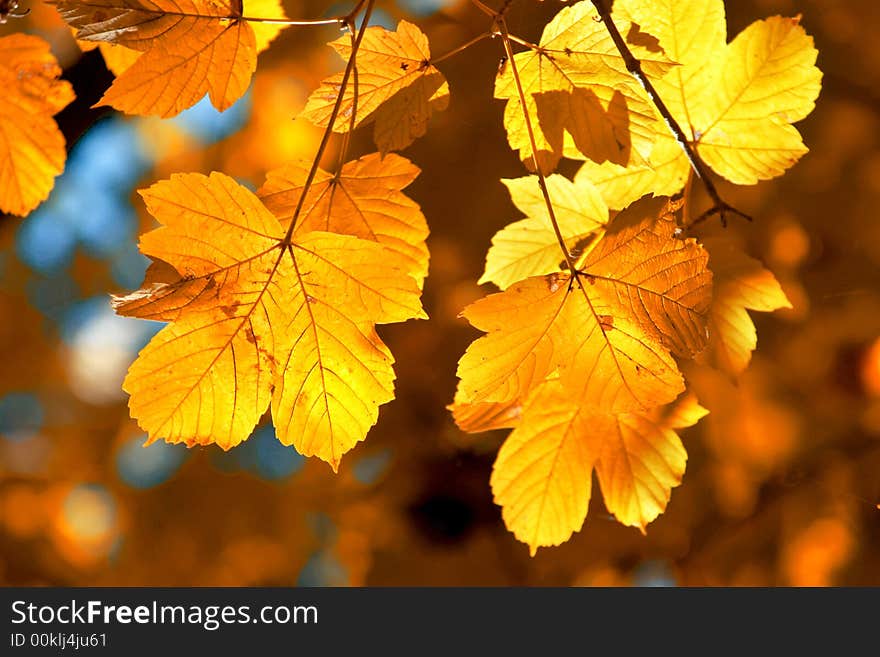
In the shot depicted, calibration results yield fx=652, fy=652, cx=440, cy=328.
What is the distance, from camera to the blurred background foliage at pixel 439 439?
2242 mm

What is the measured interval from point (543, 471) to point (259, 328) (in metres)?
0.38

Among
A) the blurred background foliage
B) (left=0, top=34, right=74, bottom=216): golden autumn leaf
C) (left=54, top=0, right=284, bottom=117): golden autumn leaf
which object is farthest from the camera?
the blurred background foliage

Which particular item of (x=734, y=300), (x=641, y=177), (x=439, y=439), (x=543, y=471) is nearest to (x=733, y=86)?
(x=641, y=177)

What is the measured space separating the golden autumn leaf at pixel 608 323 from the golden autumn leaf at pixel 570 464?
0.51 feet

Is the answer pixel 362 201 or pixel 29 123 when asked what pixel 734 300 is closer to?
pixel 362 201

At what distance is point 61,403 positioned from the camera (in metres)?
2.51

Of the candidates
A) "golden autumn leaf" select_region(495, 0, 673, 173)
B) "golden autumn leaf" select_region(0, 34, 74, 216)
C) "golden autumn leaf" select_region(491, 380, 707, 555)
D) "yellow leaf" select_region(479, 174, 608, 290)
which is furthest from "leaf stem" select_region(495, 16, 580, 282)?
"golden autumn leaf" select_region(0, 34, 74, 216)

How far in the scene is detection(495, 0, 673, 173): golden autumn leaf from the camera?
0.61m

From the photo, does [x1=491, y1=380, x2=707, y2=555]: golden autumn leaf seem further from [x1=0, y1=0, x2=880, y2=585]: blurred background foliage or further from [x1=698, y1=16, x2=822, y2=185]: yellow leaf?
[x1=0, y1=0, x2=880, y2=585]: blurred background foliage

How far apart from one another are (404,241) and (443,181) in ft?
5.54

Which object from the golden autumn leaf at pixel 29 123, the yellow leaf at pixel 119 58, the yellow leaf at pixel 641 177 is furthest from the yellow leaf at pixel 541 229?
the golden autumn leaf at pixel 29 123

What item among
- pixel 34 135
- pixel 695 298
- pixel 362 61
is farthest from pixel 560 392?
pixel 34 135

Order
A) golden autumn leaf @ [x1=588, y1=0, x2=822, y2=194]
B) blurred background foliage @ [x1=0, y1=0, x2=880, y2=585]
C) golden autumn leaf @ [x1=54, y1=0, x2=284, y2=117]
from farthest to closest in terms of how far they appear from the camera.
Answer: blurred background foliage @ [x1=0, y1=0, x2=880, y2=585] < golden autumn leaf @ [x1=588, y1=0, x2=822, y2=194] < golden autumn leaf @ [x1=54, y1=0, x2=284, y2=117]

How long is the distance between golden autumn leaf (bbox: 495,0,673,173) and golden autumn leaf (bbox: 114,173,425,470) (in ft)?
0.67
